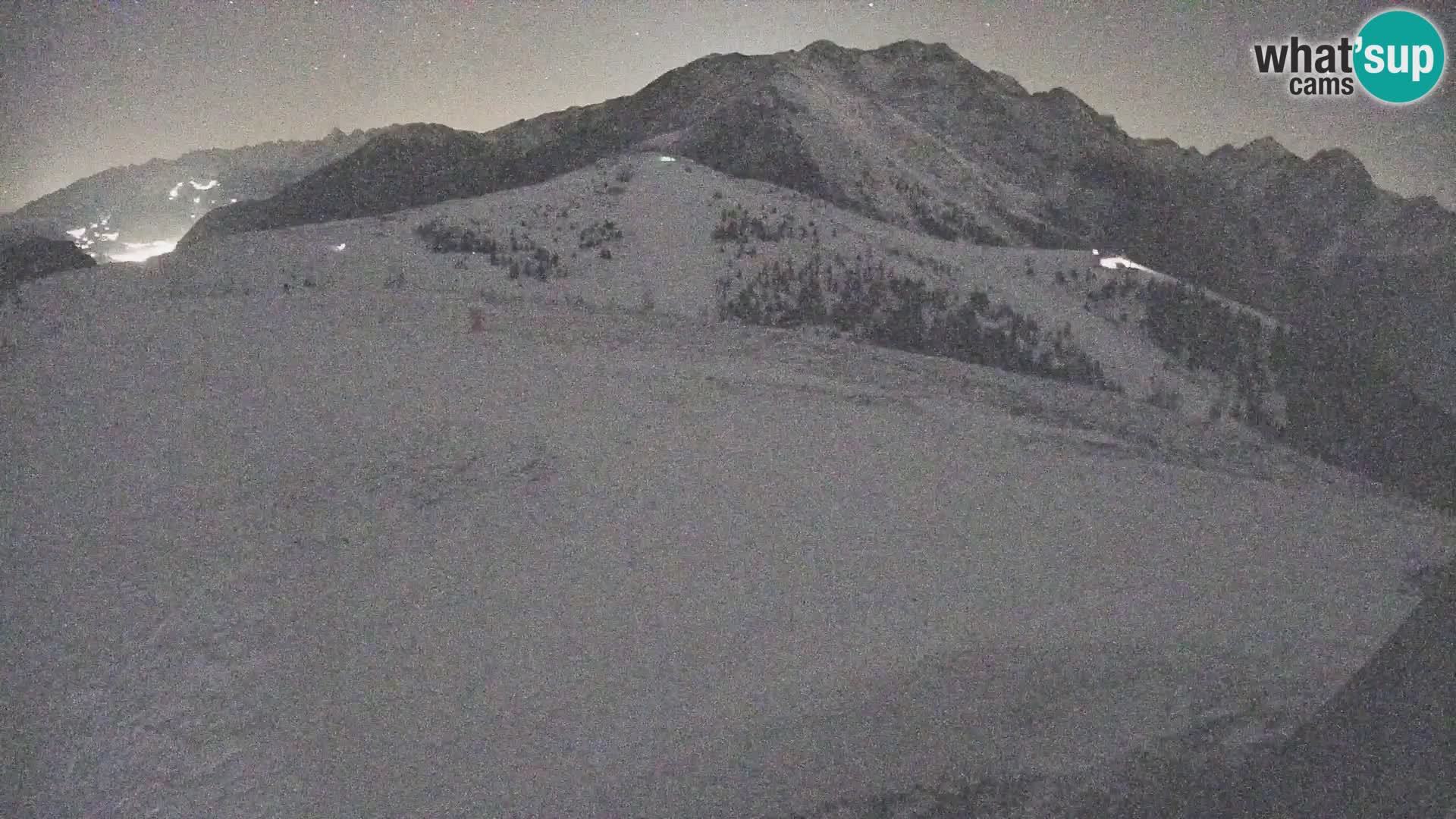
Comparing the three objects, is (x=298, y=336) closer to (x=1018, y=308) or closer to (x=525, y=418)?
(x=525, y=418)

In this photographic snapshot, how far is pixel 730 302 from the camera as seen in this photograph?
1322 cm

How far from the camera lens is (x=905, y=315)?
13539 mm

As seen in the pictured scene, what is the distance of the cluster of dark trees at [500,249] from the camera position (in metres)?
14.2

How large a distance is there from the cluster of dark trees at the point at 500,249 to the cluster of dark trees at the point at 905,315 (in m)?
3.21

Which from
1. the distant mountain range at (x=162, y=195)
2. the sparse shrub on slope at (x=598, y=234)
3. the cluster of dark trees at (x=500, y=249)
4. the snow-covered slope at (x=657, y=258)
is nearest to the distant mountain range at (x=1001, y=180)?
the snow-covered slope at (x=657, y=258)

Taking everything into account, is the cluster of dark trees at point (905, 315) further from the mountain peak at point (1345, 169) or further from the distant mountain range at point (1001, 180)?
the mountain peak at point (1345, 169)

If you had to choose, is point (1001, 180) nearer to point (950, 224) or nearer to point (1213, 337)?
point (950, 224)

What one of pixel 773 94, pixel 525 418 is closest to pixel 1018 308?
pixel 525 418

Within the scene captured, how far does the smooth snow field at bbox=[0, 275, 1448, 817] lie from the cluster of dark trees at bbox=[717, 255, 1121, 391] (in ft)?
10.3

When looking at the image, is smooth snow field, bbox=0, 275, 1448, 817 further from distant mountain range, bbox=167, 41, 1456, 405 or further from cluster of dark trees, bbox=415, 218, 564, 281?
distant mountain range, bbox=167, 41, 1456, 405

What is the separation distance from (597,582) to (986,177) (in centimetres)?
3703

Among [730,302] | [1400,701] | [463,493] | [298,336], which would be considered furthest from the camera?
[730,302]

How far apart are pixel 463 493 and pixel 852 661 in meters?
3.48

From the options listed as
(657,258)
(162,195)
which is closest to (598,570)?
(657,258)
